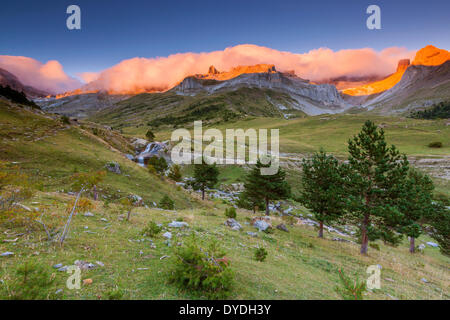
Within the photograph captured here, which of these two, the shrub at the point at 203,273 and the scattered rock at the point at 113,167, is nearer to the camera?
the shrub at the point at 203,273

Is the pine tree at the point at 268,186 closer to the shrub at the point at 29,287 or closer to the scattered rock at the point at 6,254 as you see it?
the scattered rock at the point at 6,254

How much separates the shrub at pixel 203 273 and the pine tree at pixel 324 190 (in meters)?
18.3

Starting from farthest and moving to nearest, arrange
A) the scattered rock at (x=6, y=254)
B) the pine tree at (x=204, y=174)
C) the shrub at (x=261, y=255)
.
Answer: the pine tree at (x=204, y=174), the shrub at (x=261, y=255), the scattered rock at (x=6, y=254)

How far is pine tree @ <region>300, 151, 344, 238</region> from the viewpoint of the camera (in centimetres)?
2186

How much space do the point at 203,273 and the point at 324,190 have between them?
67.7 ft

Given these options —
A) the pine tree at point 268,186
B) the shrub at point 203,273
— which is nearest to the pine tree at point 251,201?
the pine tree at point 268,186

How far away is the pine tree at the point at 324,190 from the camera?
2186 centimetres

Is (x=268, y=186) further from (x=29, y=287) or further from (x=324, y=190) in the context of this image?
(x=29, y=287)

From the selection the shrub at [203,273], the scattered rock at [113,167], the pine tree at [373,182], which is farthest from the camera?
the scattered rock at [113,167]

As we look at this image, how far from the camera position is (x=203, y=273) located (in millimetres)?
6883

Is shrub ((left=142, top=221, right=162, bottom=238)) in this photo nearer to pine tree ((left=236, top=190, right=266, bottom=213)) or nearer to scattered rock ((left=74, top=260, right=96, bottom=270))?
scattered rock ((left=74, top=260, right=96, bottom=270))

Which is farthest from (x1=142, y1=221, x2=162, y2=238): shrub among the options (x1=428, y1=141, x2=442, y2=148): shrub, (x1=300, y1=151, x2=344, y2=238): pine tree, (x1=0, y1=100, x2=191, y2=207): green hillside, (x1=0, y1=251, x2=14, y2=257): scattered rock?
(x1=428, y1=141, x2=442, y2=148): shrub

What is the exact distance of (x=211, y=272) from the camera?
6746 millimetres

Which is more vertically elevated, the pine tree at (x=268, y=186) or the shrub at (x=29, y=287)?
the shrub at (x=29, y=287)
